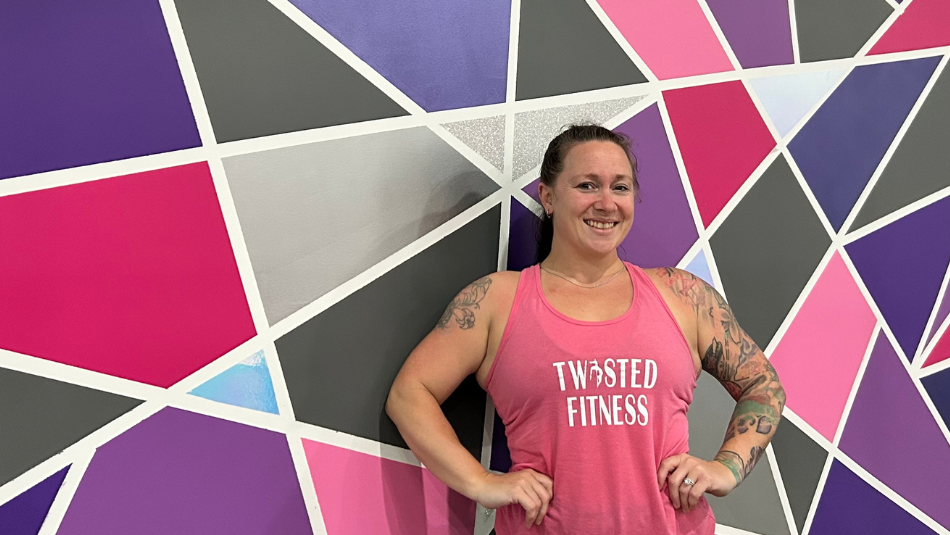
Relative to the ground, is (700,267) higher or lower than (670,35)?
lower

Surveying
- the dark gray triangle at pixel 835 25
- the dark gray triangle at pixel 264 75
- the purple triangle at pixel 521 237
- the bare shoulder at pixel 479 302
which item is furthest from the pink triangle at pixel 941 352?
the dark gray triangle at pixel 264 75

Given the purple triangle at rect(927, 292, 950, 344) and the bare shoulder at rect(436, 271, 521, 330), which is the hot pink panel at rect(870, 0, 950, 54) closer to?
the purple triangle at rect(927, 292, 950, 344)

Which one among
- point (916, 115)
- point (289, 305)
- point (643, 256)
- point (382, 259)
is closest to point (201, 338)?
point (289, 305)

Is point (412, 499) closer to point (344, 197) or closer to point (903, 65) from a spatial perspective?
point (344, 197)

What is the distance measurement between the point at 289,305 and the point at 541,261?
1.84 feet

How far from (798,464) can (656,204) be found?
2.51ft

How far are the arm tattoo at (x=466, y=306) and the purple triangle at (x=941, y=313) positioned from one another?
4.48ft

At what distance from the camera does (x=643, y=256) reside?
1722mm

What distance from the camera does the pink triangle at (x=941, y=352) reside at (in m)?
1.95

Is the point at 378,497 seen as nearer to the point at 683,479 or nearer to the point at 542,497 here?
the point at 542,497

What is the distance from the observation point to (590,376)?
1.31 meters

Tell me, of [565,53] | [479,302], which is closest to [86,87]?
[479,302]

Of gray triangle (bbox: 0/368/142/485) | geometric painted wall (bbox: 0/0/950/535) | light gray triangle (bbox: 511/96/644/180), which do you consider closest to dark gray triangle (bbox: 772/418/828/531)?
geometric painted wall (bbox: 0/0/950/535)

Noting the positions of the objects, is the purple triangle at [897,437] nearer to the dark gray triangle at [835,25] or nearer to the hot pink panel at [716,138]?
the hot pink panel at [716,138]
